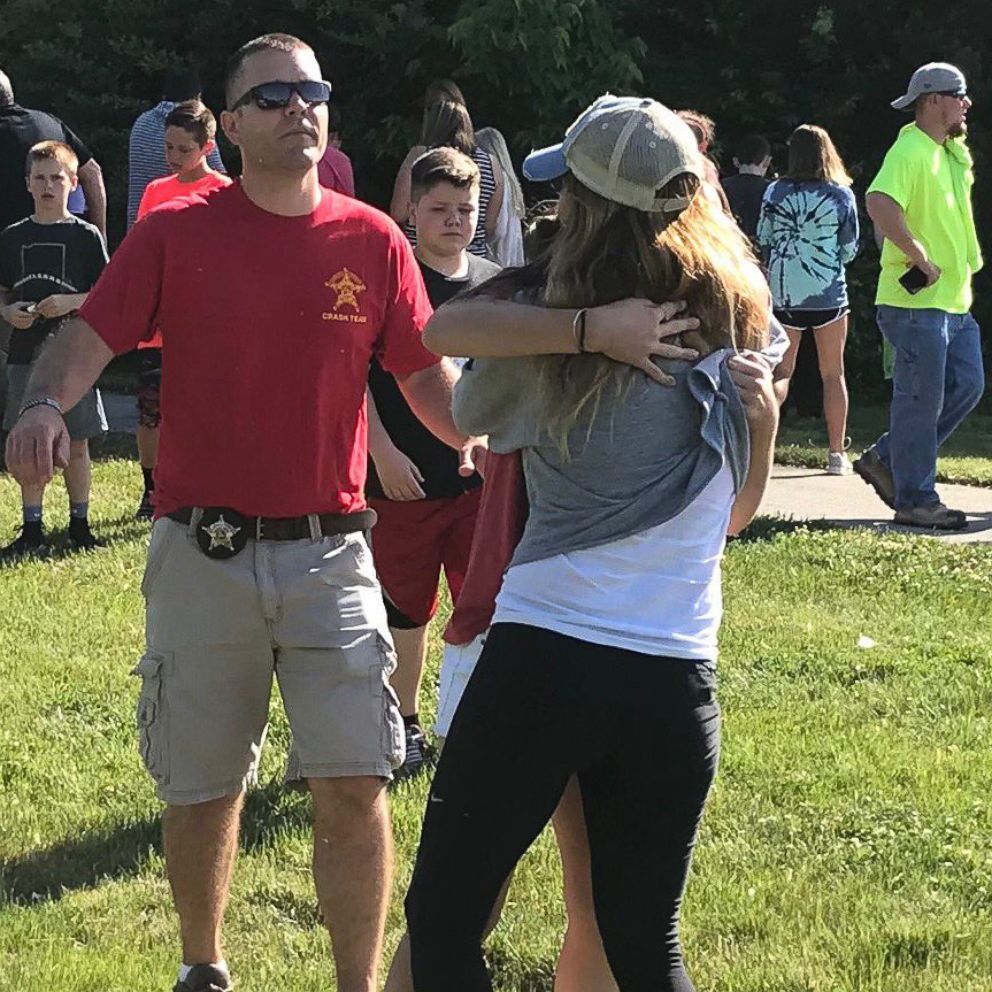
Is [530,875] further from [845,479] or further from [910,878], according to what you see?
[845,479]

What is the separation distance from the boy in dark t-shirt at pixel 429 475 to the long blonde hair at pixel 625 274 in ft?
7.77

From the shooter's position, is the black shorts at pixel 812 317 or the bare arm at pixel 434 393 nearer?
the bare arm at pixel 434 393

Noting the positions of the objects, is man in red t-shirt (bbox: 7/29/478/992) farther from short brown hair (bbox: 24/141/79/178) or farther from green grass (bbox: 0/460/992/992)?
short brown hair (bbox: 24/141/79/178)

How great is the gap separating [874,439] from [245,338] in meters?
10.9

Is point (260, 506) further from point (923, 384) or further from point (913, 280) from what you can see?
point (923, 384)

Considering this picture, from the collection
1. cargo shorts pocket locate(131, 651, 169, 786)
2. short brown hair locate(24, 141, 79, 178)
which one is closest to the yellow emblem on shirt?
cargo shorts pocket locate(131, 651, 169, 786)

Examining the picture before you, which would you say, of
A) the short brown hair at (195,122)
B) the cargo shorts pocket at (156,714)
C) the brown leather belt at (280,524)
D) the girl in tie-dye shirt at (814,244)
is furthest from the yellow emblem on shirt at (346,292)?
the girl in tie-dye shirt at (814,244)

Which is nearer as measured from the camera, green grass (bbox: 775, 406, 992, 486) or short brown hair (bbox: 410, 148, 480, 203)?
short brown hair (bbox: 410, 148, 480, 203)

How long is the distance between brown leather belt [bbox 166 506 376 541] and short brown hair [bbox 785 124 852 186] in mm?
7163

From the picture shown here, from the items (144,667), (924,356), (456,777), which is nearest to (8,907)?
(144,667)

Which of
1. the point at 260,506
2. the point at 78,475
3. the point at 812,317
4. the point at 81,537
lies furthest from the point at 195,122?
the point at 260,506

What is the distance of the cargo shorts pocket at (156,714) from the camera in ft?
12.4

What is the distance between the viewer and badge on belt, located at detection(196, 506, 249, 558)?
12.3 feet

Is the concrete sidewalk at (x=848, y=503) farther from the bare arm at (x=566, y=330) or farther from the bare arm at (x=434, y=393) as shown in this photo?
the bare arm at (x=566, y=330)
